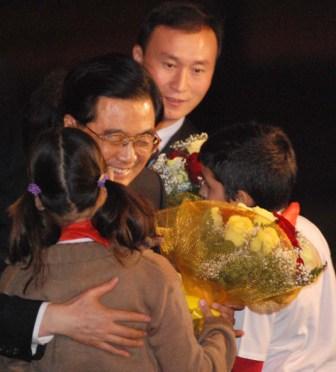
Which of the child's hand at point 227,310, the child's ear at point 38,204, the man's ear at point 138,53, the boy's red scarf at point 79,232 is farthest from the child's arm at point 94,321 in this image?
the man's ear at point 138,53

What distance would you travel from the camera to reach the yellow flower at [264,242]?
2348 millimetres

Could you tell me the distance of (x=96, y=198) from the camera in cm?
226

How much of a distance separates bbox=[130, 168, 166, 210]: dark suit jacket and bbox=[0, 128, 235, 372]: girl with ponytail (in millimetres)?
657

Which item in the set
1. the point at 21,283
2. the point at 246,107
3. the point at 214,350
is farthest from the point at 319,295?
the point at 246,107

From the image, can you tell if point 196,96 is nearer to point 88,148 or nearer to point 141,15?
point 88,148

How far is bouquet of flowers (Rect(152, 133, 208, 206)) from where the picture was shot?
299 centimetres

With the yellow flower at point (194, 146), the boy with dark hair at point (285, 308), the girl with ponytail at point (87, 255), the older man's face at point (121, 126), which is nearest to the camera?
the girl with ponytail at point (87, 255)

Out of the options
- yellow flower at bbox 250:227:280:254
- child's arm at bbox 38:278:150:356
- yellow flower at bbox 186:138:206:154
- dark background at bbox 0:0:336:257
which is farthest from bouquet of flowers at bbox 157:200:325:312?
dark background at bbox 0:0:336:257

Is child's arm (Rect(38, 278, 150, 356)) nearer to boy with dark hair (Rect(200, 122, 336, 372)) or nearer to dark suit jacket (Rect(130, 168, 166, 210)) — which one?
boy with dark hair (Rect(200, 122, 336, 372))

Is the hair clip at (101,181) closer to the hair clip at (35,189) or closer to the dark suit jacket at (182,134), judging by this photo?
the hair clip at (35,189)

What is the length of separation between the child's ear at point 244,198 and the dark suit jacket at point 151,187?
30 centimetres

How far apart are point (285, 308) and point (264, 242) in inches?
17.0

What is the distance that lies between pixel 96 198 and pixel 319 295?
81 cm

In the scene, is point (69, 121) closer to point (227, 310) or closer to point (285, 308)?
point (227, 310)
